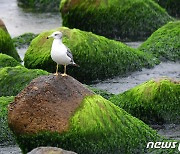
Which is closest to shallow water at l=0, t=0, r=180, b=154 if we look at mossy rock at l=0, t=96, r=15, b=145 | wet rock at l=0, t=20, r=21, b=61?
mossy rock at l=0, t=96, r=15, b=145

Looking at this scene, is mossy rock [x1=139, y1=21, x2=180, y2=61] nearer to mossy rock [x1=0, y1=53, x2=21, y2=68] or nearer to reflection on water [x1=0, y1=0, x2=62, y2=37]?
mossy rock [x1=0, y1=53, x2=21, y2=68]

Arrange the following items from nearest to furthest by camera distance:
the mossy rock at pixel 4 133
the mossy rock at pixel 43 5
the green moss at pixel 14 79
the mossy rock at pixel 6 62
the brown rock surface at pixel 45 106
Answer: the brown rock surface at pixel 45 106, the mossy rock at pixel 4 133, the green moss at pixel 14 79, the mossy rock at pixel 6 62, the mossy rock at pixel 43 5

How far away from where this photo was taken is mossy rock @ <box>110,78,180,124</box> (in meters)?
10.9

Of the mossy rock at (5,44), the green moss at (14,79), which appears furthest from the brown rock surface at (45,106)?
the mossy rock at (5,44)

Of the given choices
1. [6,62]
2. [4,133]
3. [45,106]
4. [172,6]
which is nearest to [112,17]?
[172,6]

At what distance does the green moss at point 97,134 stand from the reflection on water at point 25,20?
11.2 meters

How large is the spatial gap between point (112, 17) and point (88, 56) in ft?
16.8

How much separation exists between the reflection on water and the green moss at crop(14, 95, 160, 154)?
11.2m

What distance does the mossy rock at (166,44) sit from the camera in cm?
1548

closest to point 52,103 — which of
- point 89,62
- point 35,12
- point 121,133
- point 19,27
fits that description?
point 121,133

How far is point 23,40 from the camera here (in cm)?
1834

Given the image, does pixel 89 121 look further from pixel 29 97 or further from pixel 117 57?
pixel 117 57

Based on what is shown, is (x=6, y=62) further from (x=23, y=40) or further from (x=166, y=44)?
(x=23, y=40)

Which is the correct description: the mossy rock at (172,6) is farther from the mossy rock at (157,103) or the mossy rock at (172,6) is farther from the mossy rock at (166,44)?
the mossy rock at (157,103)
